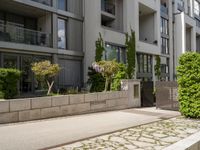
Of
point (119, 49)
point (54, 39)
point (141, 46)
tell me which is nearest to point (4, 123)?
point (54, 39)

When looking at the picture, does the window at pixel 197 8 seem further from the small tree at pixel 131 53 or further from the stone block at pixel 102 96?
the stone block at pixel 102 96

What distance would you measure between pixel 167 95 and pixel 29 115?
7.99 meters

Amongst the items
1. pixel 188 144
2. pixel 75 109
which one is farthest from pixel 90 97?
pixel 188 144

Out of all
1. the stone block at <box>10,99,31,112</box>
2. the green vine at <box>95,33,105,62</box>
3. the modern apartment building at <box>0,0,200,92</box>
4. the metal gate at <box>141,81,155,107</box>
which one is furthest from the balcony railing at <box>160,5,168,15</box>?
the stone block at <box>10,99,31,112</box>

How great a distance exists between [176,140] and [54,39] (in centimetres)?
1562

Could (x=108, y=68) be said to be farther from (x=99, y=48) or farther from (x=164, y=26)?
(x=164, y=26)

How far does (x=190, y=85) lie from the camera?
40.2ft

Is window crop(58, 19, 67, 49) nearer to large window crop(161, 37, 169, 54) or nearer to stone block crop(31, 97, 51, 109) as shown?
stone block crop(31, 97, 51, 109)

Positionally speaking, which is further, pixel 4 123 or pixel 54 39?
pixel 54 39

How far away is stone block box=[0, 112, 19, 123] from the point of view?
9.77m

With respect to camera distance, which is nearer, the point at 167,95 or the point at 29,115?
the point at 29,115

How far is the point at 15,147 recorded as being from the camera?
6.92 m

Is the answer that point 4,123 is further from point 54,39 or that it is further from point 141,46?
point 141,46

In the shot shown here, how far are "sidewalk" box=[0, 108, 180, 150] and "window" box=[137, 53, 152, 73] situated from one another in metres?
19.6
